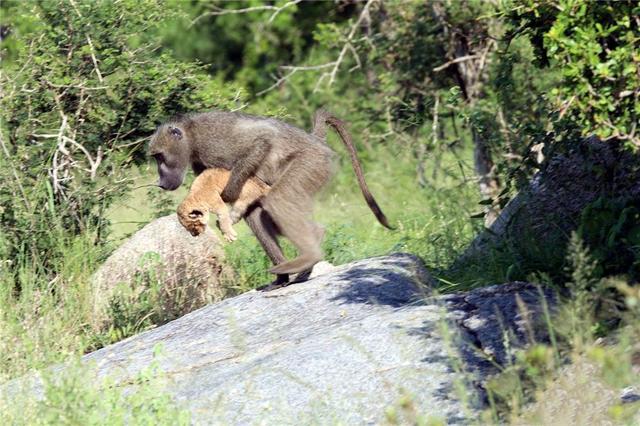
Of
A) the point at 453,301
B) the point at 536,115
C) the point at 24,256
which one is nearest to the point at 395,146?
the point at 536,115

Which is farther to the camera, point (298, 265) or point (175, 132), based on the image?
point (175, 132)

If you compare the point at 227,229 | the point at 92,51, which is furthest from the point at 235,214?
the point at 92,51

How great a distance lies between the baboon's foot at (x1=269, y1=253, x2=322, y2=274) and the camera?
731 cm

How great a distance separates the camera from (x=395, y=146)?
12.3 m

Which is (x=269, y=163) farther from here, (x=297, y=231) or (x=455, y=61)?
(x=455, y=61)

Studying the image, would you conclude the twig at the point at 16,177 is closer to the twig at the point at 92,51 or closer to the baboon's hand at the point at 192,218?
the twig at the point at 92,51

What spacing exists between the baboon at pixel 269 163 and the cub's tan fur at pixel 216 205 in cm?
5

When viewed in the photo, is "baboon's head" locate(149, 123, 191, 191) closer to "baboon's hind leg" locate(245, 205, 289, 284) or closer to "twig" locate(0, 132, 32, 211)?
"baboon's hind leg" locate(245, 205, 289, 284)

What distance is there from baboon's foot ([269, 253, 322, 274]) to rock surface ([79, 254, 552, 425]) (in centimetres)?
18

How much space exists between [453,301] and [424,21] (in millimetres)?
5284

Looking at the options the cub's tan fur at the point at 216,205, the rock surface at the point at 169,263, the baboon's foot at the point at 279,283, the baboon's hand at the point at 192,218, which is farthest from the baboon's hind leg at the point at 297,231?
the rock surface at the point at 169,263

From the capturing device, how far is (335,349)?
228 inches

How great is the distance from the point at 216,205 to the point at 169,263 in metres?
0.80

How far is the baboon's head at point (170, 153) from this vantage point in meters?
8.00
